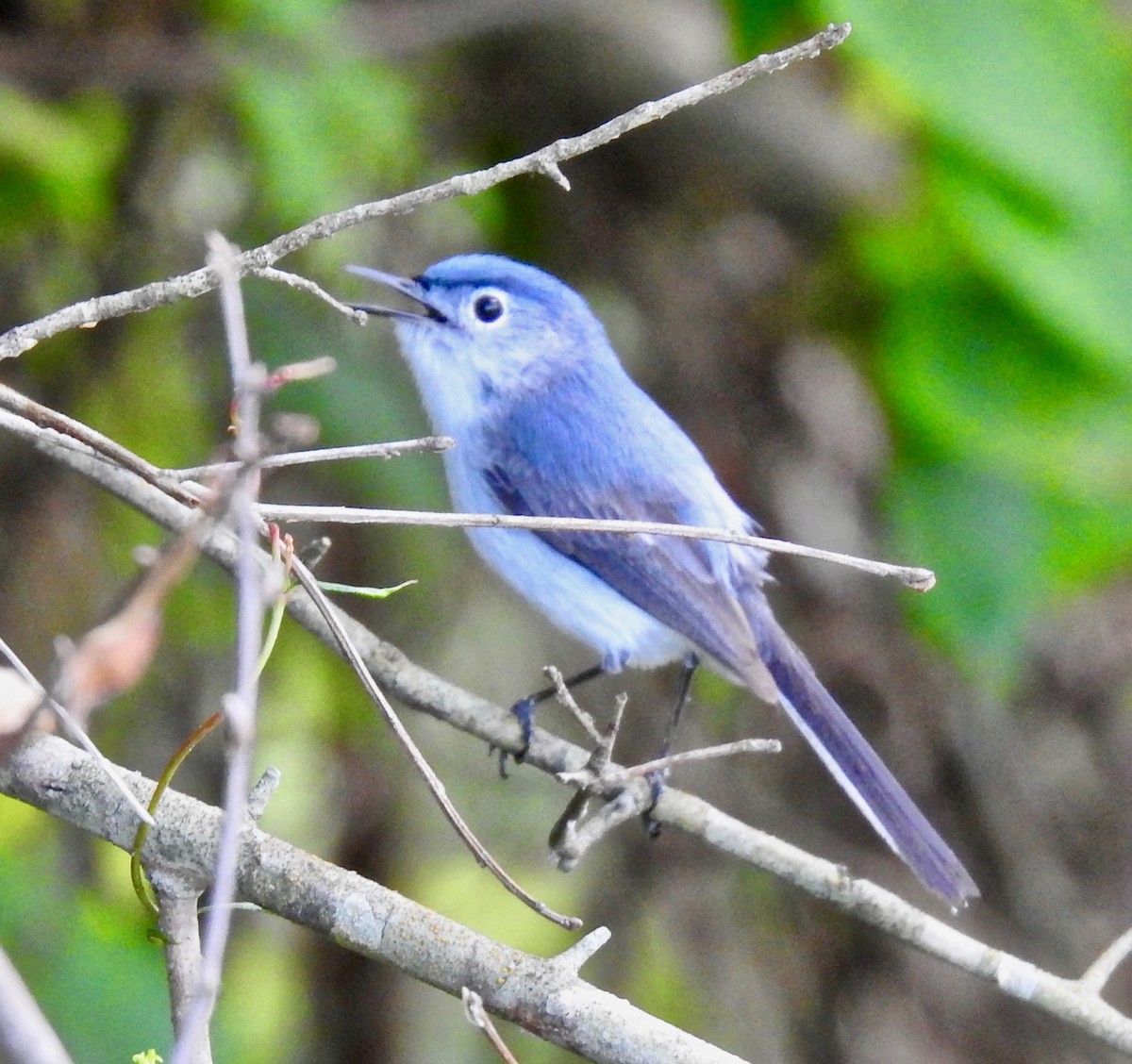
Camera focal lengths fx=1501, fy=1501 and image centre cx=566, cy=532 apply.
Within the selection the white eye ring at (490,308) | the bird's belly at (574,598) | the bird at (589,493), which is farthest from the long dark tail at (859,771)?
the white eye ring at (490,308)

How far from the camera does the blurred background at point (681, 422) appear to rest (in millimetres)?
3197

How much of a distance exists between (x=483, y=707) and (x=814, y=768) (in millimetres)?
2330

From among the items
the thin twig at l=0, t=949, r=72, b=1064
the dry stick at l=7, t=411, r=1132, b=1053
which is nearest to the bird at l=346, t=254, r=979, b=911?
the dry stick at l=7, t=411, r=1132, b=1053

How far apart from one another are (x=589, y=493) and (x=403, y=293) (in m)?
0.62

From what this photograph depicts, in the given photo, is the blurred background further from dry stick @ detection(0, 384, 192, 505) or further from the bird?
dry stick @ detection(0, 384, 192, 505)

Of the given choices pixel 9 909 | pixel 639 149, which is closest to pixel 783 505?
pixel 639 149

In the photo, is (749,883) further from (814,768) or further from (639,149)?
(639,149)

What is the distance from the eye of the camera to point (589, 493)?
344 cm

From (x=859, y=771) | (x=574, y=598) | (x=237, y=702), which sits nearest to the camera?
(x=237, y=702)

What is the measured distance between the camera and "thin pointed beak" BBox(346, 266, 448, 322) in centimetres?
310

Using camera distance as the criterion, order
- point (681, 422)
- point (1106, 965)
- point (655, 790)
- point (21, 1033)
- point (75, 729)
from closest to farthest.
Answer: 1. point (21, 1033)
2. point (75, 729)
3. point (1106, 965)
4. point (655, 790)
5. point (681, 422)

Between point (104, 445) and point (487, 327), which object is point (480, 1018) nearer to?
point (104, 445)

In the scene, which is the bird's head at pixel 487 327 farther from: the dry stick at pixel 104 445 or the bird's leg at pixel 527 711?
the dry stick at pixel 104 445

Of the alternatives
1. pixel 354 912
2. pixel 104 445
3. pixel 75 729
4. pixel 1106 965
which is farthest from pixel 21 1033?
pixel 1106 965
